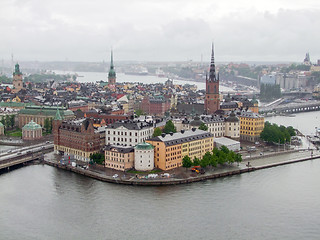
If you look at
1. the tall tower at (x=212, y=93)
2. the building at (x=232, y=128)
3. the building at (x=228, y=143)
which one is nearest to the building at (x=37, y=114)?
the tall tower at (x=212, y=93)

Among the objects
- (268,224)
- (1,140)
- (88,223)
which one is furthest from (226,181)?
(1,140)

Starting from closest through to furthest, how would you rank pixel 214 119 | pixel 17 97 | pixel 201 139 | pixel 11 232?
pixel 11 232, pixel 201 139, pixel 214 119, pixel 17 97

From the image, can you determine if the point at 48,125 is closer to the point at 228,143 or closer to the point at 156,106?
the point at 156,106

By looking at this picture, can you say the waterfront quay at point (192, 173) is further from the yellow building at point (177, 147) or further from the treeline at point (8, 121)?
the treeline at point (8, 121)

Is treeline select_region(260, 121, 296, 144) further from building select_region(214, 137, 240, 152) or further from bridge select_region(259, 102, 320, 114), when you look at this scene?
bridge select_region(259, 102, 320, 114)

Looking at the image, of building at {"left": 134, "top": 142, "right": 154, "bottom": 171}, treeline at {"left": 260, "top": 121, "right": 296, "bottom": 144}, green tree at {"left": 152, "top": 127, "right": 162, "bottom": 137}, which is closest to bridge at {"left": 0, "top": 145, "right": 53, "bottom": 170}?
green tree at {"left": 152, "top": 127, "right": 162, "bottom": 137}

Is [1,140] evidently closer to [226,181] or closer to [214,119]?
[214,119]

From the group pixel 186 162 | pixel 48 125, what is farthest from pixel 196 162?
pixel 48 125
